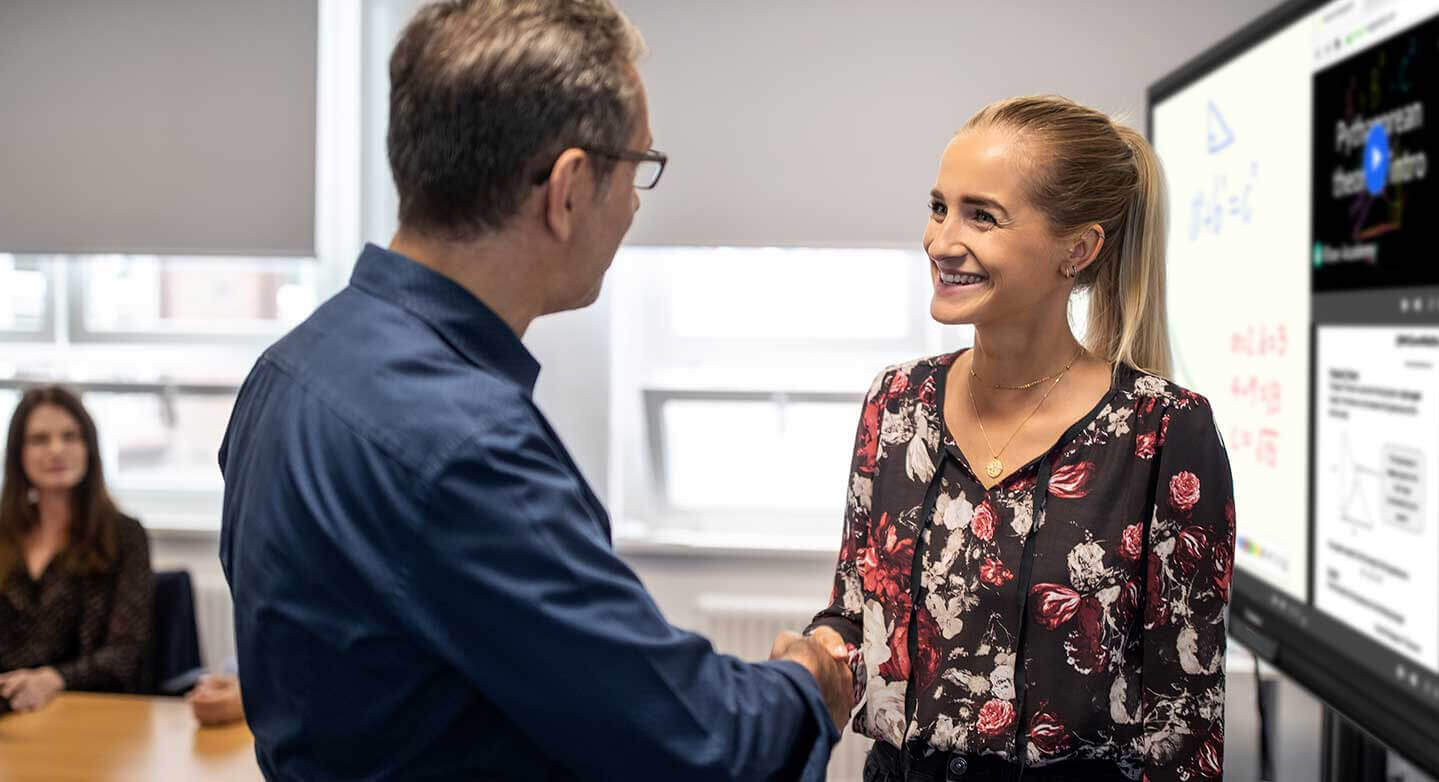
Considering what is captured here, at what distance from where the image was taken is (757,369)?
13.9 ft

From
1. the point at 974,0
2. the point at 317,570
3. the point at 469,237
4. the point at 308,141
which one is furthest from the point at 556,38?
the point at 308,141

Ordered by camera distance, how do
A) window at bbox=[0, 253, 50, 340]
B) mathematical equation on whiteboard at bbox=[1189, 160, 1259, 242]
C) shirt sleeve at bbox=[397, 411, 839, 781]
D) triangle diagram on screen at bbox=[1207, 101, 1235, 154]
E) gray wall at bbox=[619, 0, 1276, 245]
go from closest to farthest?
shirt sleeve at bbox=[397, 411, 839, 781] < mathematical equation on whiteboard at bbox=[1189, 160, 1259, 242] < triangle diagram on screen at bbox=[1207, 101, 1235, 154] < gray wall at bbox=[619, 0, 1276, 245] < window at bbox=[0, 253, 50, 340]

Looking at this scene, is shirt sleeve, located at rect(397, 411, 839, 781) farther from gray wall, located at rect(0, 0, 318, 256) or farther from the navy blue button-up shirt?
gray wall, located at rect(0, 0, 318, 256)

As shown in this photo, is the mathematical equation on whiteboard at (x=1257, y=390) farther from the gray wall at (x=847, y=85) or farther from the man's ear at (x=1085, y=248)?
the gray wall at (x=847, y=85)

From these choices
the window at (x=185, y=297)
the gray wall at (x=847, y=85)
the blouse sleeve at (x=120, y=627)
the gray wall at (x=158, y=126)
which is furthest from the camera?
the window at (x=185, y=297)

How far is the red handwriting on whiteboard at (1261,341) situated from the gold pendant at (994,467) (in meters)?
1.11

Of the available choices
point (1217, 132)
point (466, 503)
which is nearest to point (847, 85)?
point (1217, 132)

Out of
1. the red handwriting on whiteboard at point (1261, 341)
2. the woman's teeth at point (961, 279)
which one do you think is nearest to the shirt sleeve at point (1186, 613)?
the woman's teeth at point (961, 279)

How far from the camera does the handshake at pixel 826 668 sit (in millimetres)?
1259

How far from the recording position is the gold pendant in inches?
62.8

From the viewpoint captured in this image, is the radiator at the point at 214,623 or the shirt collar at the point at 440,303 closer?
the shirt collar at the point at 440,303

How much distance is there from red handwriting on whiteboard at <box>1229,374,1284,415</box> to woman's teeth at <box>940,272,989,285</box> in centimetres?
115

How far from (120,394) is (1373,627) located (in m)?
4.06

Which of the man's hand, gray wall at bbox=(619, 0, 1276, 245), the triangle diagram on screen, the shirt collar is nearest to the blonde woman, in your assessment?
the shirt collar
